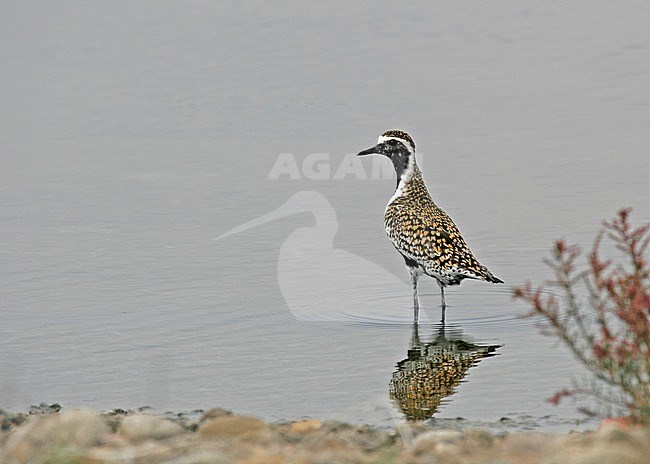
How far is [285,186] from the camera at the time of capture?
52.6 feet

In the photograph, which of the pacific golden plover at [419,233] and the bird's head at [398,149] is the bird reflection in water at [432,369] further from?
the bird's head at [398,149]

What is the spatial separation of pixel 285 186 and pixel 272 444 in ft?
31.5

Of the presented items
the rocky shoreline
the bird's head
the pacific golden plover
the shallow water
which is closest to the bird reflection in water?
the shallow water

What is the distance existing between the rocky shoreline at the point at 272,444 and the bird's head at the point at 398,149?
5596mm

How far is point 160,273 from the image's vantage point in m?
13.1

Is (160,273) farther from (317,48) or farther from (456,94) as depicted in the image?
(317,48)

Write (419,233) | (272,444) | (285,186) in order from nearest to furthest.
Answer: (272,444) < (419,233) < (285,186)

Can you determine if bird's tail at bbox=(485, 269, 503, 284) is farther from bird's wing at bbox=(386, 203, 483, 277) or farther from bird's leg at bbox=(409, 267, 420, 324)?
bird's leg at bbox=(409, 267, 420, 324)

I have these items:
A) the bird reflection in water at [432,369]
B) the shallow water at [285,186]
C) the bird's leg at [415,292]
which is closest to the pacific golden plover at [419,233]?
the bird's leg at [415,292]

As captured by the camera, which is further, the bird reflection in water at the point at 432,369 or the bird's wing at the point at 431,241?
the bird's wing at the point at 431,241

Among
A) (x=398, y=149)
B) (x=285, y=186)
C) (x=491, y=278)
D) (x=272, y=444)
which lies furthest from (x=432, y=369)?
(x=285, y=186)

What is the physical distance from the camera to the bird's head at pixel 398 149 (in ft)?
43.3

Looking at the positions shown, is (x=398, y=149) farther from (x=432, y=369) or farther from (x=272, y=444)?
(x=272, y=444)

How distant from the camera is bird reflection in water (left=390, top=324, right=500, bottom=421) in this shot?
31.4ft
